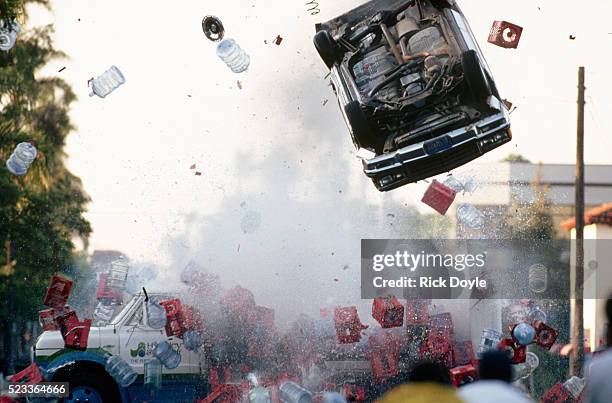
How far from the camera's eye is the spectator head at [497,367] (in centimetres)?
424

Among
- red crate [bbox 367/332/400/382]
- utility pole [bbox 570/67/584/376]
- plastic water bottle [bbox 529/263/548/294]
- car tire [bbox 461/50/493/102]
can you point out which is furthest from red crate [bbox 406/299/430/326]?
car tire [bbox 461/50/493/102]

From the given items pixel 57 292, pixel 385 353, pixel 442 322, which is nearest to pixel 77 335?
pixel 57 292

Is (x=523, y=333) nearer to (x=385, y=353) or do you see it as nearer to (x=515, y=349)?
(x=515, y=349)

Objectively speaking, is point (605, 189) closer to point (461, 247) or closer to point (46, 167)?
point (461, 247)

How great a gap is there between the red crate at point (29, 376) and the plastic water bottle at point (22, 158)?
1582mm

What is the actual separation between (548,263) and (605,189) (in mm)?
722

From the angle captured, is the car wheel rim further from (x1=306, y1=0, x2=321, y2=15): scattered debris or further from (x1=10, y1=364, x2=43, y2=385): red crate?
(x1=306, y1=0, x2=321, y2=15): scattered debris

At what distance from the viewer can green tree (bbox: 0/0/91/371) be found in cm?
836

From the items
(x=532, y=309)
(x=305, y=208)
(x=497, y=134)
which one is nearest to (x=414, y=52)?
(x=497, y=134)

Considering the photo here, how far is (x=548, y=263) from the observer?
8.22 m

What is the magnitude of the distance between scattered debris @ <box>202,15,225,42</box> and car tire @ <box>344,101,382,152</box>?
1171 mm

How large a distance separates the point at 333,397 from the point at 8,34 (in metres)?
3.95

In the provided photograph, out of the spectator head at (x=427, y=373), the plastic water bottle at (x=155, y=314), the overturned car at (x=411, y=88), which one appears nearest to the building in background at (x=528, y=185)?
the overturned car at (x=411, y=88)

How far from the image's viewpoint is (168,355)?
8461 millimetres
